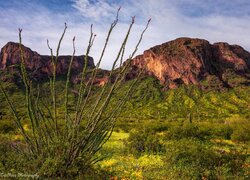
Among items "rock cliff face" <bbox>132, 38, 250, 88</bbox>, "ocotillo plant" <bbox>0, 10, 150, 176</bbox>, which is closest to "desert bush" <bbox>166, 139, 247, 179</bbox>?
"ocotillo plant" <bbox>0, 10, 150, 176</bbox>

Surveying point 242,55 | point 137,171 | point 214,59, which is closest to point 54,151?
point 137,171

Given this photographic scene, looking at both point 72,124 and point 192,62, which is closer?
point 72,124

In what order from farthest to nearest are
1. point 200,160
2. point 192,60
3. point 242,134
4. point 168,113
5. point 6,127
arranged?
point 192,60 < point 168,113 < point 6,127 < point 242,134 < point 200,160

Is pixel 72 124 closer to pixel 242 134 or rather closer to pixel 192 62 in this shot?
pixel 242 134

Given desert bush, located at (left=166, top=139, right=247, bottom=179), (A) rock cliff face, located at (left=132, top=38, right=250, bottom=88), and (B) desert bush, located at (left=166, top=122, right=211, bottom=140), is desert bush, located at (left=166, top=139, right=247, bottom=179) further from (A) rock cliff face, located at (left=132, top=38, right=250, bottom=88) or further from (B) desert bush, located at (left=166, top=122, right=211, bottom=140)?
(A) rock cliff face, located at (left=132, top=38, right=250, bottom=88)

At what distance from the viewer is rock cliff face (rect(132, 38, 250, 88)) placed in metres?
152

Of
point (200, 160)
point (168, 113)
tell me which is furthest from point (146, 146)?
point (168, 113)

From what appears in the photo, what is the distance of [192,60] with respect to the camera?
160m

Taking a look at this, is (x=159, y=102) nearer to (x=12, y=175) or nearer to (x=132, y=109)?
(x=132, y=109)

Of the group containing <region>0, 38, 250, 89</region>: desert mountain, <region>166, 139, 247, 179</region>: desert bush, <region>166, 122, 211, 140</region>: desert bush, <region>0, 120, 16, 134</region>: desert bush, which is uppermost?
<region>0, 38, 250, 89</region>: desert mountain

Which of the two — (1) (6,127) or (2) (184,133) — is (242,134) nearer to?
(2) (184,133)

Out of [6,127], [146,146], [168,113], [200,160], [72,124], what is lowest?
[168,113]

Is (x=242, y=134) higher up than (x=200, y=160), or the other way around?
(x=200, y=160)

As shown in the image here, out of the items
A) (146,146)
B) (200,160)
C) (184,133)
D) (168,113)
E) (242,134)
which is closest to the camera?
(200,160)
